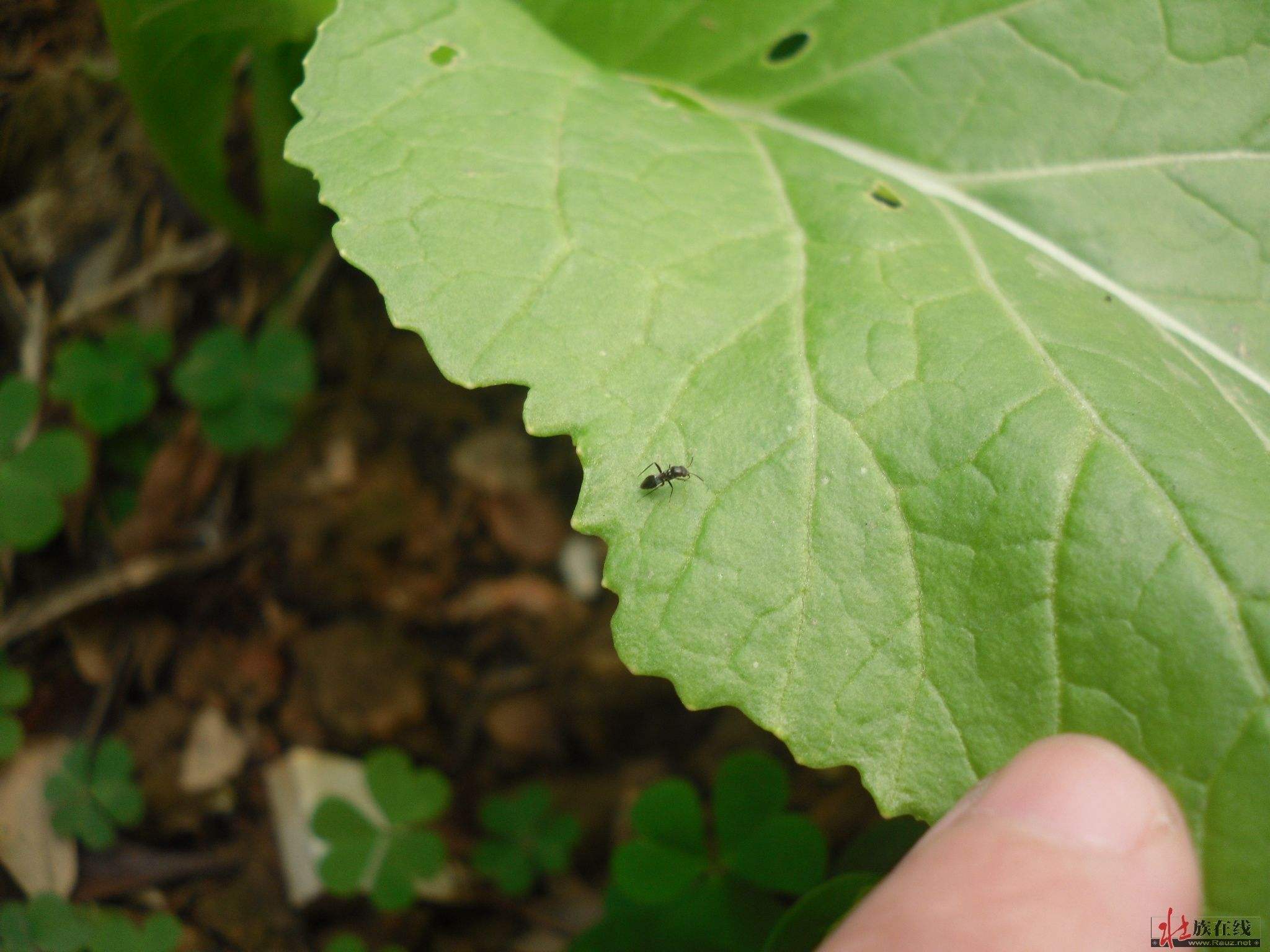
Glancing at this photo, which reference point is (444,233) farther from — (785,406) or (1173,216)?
(1173,216)

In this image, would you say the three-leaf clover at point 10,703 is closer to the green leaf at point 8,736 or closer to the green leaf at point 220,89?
the green leaf at point 8,736

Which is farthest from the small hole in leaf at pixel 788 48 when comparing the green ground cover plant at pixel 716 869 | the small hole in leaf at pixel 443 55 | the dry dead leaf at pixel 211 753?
the dry dead leaf at pixel 211 753

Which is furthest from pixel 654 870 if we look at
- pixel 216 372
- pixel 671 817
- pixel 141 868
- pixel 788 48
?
pixel 788 48

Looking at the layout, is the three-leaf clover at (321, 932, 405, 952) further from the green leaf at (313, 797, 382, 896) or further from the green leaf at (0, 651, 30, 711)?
the green leaf at (0, 651, 30, 711)

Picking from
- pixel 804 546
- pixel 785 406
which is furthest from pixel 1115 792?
pixel 785 406

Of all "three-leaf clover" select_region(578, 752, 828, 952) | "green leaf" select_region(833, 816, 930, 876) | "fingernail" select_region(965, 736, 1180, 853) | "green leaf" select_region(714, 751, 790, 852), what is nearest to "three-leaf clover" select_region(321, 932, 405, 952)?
"three-leaf clover" select_region(578, 752, 828, 952)
